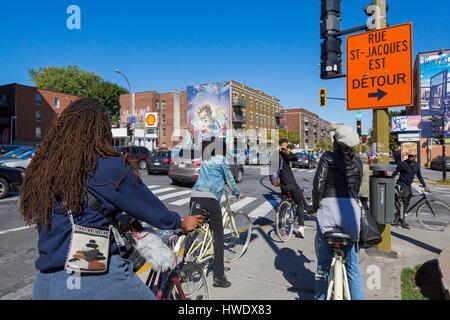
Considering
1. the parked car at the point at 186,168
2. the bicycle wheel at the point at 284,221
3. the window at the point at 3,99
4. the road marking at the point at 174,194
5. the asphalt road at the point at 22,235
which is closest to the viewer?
the asphalt road at the point at 22,235

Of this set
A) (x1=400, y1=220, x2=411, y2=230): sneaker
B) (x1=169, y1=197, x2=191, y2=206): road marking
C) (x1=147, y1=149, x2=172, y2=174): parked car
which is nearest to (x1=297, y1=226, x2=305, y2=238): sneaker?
(x1=400, y1=220, x2=411, y2=230): sneaker

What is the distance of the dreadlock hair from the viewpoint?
1.62 metres

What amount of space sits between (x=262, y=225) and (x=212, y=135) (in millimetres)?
3747

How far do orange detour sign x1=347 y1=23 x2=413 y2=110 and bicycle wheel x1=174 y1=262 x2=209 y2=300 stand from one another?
12.8ft

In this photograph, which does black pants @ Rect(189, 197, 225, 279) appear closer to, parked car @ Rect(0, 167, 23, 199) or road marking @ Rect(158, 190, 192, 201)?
road marking @ Rect(158, 190, 192, 201)

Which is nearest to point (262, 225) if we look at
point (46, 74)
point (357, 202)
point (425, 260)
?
point (425, 260)

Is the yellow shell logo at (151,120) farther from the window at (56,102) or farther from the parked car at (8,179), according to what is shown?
the parked car at (8,179)

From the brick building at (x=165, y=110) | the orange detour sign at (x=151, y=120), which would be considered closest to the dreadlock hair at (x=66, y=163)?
the orange detour sign at (x=151, y=120)

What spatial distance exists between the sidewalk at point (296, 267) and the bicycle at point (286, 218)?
17 centimetres

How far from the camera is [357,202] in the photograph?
311cm

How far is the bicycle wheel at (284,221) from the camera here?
596cm

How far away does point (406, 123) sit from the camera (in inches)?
1743

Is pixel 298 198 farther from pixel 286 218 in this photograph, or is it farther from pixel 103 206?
pixel 103 206
